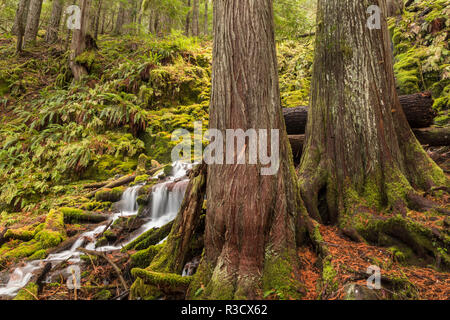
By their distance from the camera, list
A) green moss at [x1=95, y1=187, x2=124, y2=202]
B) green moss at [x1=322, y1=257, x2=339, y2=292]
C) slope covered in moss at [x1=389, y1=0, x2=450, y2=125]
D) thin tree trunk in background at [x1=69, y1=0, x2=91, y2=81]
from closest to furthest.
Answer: green moss at [x1=322, y1=257, x2=339, y2=292]
green moss at [x1=95, y1=187, x2=124, y2=202]
slope covered in moss at [x1=389, y1=0, x2=450, y2=125]
thin tree trunk in background at [x1=69, y1=0, x2=91, y2=81]

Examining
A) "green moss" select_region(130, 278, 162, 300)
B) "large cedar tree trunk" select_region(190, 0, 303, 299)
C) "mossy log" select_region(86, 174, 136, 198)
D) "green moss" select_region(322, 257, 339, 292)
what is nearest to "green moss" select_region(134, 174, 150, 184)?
"mossy log" select_region(86, 174, 136, 198)

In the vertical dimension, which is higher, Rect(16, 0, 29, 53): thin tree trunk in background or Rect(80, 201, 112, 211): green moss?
Rect(16, 0, 29, 53): thin tree trunk in background

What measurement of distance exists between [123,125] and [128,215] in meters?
4.56

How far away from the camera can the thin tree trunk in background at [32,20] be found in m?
13.6

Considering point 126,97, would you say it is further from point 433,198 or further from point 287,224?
point 433,198

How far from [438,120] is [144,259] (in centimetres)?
677

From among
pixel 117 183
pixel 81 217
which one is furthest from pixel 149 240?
pixel 117 183

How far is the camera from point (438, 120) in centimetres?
558

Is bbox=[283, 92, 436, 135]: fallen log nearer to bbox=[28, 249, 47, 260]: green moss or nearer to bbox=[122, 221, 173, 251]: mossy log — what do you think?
bbox=[122, 221, 173, 251]: mossy log

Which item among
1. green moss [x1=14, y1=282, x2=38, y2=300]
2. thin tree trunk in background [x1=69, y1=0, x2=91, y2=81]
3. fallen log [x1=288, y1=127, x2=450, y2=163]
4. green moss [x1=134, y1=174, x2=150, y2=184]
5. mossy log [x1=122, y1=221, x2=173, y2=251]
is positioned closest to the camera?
green moss [x1=14, y1=282, x2=38, y2=300]

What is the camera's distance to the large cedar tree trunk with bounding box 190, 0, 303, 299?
2473 mm

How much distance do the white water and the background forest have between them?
19 centimetres

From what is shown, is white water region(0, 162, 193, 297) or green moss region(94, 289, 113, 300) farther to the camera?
white water region(0, 162, 193, 297)

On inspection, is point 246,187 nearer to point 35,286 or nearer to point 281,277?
point 281,277
